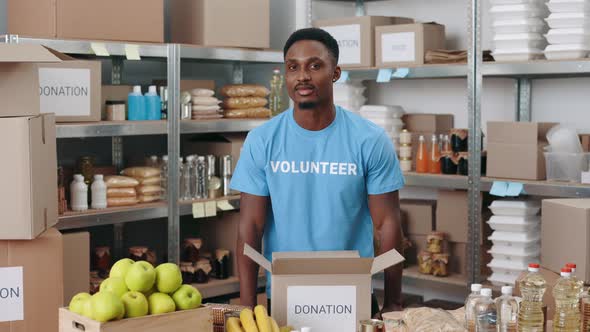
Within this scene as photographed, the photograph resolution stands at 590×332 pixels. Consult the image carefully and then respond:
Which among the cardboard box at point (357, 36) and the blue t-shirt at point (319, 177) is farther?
the cardboard box at point (357, 36)

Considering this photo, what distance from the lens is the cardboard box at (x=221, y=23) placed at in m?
4.61

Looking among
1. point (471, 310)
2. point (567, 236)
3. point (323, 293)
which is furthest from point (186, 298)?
point (567, 236)

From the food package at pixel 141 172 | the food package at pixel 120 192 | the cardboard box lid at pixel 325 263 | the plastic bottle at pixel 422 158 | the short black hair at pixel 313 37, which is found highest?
the short black hair at pixel 313 37

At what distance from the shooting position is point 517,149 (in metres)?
4.31

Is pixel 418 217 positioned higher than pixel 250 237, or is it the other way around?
pixel 250 237

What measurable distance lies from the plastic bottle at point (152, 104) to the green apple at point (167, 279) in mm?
2521

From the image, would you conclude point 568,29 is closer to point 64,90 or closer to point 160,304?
point 64,90

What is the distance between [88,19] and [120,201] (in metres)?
0.91

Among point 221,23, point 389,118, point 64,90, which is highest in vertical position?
point 221,23

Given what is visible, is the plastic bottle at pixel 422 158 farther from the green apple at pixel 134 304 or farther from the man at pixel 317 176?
the green apple at pixel 134 304

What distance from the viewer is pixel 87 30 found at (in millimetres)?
4164

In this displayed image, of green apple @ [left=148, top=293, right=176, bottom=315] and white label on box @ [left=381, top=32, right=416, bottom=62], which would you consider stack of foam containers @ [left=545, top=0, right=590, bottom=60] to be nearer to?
white label on box @ [left=381, top=32, right=416, bottom=62]

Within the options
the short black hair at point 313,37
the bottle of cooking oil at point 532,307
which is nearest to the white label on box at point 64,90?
the short black hair at point 313,37

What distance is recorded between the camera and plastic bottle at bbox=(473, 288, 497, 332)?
223 centimetres
